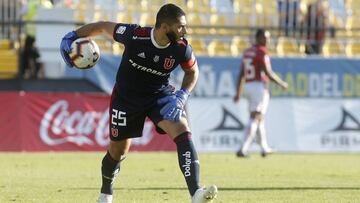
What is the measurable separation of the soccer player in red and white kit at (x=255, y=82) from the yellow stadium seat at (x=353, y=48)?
240 inches

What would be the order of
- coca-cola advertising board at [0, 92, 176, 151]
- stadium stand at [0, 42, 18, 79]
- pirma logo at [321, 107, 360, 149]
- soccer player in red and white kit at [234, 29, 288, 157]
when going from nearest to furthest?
soccer player in red and white kit at [234, 29, 288, 157]
coca-cola advertising board at [0, 92, 176, 151]
stadium stand at [0, 42, 18, 79]
pirma logo at [321, 107, 360, 149]

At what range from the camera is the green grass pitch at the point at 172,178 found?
35.0ft

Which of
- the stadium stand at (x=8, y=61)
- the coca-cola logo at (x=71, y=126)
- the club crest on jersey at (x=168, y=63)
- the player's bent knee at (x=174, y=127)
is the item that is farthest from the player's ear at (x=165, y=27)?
the stadium stand at (x=8, y=61)

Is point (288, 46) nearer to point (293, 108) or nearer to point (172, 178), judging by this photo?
point (293, 108)

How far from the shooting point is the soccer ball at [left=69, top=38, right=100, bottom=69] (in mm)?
9328

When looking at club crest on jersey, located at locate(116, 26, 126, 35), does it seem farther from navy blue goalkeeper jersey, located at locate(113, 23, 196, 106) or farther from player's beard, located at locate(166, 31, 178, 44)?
player's beard, located at locate(166, 31, 178, 44)

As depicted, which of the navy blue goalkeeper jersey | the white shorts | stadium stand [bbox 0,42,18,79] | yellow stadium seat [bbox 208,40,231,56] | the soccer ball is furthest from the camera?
yellow stadium seat [bbox 208,40,231,56]

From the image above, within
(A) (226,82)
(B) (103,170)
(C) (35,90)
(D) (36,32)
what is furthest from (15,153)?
(B) (103,170)

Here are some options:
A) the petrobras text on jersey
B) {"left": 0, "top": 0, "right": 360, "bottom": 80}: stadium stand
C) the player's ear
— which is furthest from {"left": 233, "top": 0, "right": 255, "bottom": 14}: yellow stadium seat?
the player's ear

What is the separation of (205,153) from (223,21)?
16.5 feet

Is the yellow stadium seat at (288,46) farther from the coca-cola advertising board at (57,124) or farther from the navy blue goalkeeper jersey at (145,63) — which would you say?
the navy blue goalkeeper jersey at (145,63)

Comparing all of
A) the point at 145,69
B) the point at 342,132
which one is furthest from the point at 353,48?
the point at 145,69

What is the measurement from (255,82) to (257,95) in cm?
30

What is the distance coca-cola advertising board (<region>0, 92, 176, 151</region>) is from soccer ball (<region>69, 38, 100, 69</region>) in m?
11.1
